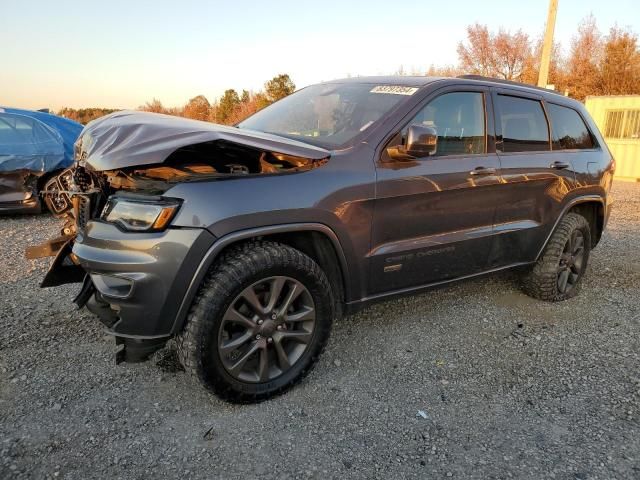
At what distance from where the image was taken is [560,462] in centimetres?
234

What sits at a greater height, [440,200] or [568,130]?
[568,130]

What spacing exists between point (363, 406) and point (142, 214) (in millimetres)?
1574

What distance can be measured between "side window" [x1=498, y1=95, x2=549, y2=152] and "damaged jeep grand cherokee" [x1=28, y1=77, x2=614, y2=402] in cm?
2

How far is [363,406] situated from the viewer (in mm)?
2738

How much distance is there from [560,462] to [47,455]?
2417 mm

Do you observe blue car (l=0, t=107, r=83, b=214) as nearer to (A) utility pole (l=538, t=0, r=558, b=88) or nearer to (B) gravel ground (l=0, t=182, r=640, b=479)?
(B) gravel ground (l=0, t=182, r=640, b=479)

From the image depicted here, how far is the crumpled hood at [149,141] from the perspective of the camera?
2318 millimetres

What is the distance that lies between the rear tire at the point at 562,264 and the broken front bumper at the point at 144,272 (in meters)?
3.09

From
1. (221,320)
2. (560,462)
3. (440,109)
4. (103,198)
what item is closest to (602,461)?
(560,462)

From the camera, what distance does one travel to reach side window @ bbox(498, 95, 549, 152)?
3699 mm

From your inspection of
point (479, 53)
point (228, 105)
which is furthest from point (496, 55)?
point (228, 105)

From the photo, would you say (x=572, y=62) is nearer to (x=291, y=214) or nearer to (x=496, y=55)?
(x=496, y=55)

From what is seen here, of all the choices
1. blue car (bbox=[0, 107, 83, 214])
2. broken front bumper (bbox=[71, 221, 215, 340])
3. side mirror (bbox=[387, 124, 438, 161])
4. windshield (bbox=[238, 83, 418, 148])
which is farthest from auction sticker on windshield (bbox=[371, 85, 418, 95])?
blue car (bbox=[0, 107, 83, 214])

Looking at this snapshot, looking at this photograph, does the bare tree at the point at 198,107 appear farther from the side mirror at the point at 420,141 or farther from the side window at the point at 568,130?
the side mirror at the point at 420,141
